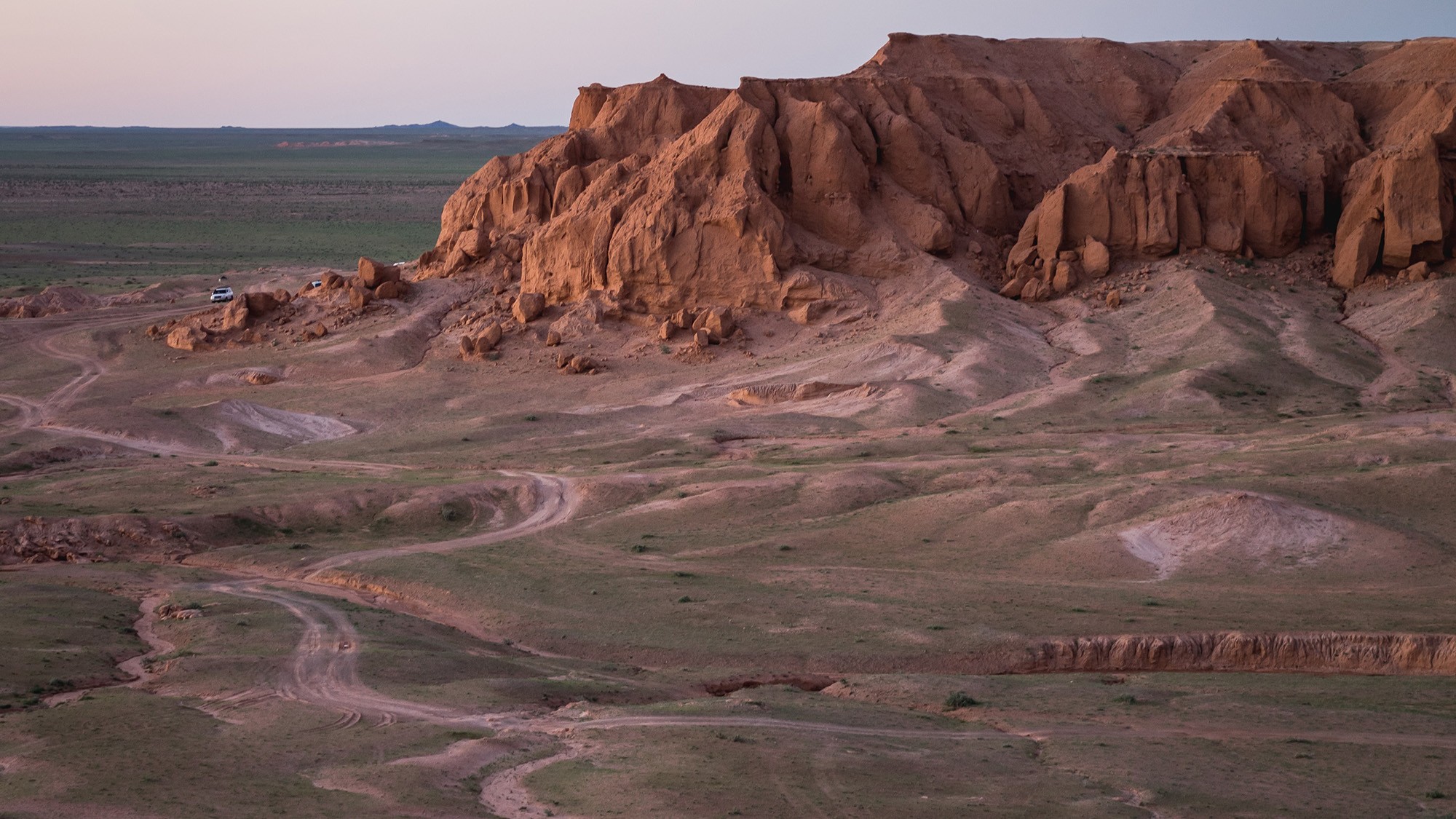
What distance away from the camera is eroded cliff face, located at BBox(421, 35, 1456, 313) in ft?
207

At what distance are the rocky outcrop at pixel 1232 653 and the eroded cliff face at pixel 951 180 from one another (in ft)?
112

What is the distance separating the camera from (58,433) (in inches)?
2124

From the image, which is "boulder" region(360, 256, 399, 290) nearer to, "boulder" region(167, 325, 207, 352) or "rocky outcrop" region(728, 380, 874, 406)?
"boulder" region(167, 325, 207, 352)

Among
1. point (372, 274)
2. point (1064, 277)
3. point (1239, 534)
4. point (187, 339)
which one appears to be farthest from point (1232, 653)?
point (187, 339)

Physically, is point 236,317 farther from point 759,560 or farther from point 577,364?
point 759,560

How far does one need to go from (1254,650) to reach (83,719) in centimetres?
2333

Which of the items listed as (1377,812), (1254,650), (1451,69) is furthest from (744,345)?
(1377,812)

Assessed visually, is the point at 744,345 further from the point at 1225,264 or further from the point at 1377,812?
the point at 1377,812

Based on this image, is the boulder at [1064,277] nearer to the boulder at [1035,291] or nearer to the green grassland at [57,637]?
the boulder at [1035,291]

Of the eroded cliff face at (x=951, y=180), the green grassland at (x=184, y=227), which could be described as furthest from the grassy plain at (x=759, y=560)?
the green grassland at (x=184, y=227)

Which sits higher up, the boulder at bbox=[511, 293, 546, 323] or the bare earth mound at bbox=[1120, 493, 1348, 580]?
the boulder at bbox=[511, 293, 546, 323]

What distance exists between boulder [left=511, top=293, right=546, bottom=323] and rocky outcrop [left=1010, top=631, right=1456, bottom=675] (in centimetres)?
3981

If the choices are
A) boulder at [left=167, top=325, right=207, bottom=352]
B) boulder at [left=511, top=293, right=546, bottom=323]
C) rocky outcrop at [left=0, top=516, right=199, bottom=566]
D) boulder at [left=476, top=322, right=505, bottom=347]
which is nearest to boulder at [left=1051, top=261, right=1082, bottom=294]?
boulder at [left=511, top=293, right=546, bottom=323]

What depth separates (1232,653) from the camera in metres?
30.0
